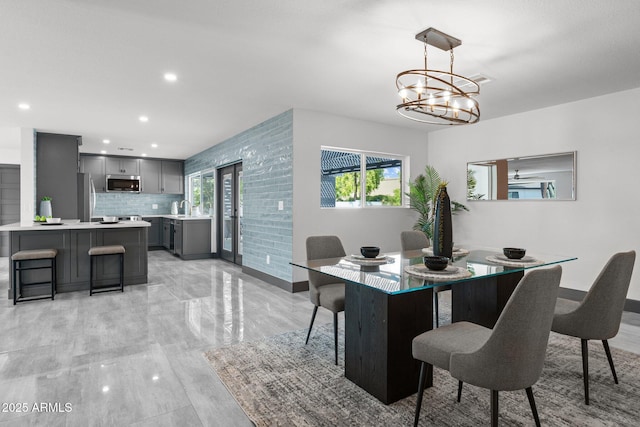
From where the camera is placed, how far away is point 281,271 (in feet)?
16.5

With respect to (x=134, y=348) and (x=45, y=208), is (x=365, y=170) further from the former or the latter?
(x=45, y=208)

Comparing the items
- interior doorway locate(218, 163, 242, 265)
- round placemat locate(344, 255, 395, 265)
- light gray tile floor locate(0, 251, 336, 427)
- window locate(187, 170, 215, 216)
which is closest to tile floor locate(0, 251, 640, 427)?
light gray tile floor locate(0, 251, 336, 427)

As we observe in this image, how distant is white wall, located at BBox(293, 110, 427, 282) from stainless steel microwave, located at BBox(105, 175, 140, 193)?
598 cm

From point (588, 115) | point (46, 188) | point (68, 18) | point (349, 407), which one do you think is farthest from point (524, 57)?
point (46, 188)

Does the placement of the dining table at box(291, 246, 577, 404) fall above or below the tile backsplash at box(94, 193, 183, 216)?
below

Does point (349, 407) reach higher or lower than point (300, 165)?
lower

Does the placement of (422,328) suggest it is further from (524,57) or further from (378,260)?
(524,57)

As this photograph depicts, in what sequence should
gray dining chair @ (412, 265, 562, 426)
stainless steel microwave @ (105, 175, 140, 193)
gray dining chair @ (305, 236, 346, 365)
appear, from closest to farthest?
1. gray dining chair @ (412, 265, 562, 426)
2. gray dining chair @ (305, 236, 346, 365)
3. stainless steel microwave @ (105, 175, 140, 193)

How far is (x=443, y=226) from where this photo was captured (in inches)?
101

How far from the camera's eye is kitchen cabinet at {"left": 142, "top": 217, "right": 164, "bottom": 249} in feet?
29.8

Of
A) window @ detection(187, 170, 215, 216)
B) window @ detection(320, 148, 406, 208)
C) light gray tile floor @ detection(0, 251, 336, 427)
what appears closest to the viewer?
light gray tile floor @ detection(0, 251, 336, 427)

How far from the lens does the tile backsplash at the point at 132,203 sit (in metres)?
8.97

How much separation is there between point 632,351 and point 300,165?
3.81 metres

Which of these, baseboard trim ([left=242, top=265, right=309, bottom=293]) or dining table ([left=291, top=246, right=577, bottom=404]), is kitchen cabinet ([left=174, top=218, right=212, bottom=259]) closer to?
baseboard trim ([left=242, top=265, right=309, bottom=293])
